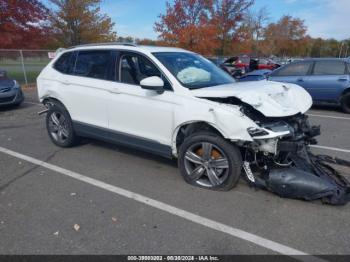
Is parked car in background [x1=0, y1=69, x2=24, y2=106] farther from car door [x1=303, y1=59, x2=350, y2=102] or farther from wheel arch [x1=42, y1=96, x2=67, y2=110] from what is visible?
car door [x1=303, y1=59, x2=350, y2=102]

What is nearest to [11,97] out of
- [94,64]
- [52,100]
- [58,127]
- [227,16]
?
[52,100]

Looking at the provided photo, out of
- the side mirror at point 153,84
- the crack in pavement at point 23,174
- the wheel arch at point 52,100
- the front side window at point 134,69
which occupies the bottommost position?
the crack in pavement at point 23,174

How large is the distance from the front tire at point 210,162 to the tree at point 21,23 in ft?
52.1

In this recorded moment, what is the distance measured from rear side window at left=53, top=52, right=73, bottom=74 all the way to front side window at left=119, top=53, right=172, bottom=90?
1328mm

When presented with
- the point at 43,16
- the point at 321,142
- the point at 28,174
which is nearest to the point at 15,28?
the point at 43,16

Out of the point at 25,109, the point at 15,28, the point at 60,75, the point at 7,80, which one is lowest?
the point at 25,109

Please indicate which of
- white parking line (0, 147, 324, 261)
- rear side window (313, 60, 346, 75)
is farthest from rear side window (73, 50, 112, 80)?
rear side window (313, 60, 346, 75)

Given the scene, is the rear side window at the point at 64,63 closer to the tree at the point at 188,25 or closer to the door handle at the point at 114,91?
the door handle at the point at 114,91

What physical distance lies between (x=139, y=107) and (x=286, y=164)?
211 cm

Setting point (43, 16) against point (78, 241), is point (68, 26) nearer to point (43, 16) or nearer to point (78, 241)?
point (43, 16)

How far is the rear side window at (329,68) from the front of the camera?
30.2 feet

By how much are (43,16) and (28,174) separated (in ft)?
52.2

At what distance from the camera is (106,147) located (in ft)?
19.2

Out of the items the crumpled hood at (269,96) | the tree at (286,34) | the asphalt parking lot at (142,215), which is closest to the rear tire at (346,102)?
the crumpled hood at (269,96)
